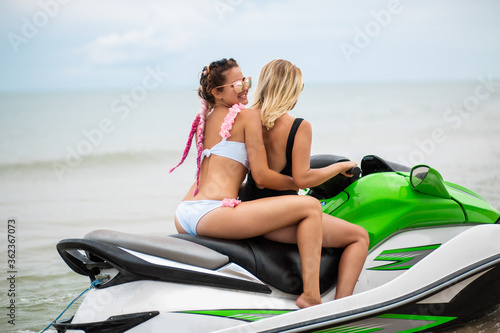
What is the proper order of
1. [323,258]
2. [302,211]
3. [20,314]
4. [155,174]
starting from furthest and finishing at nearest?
[155,174], [20,314], [323,258], [302,211]

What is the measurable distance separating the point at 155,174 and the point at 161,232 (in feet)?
14.8

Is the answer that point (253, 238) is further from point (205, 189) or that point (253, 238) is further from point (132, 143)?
point (132, 143)

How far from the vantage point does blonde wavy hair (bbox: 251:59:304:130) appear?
266 centimetres

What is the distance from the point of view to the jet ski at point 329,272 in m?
2.38

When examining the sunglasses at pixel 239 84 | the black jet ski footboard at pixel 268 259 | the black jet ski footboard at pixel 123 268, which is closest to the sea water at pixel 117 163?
the sunglasses at pixel 239 84

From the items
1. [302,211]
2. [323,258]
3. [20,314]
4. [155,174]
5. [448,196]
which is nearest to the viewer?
[302,211]

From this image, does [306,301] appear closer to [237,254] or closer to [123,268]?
[237,254]

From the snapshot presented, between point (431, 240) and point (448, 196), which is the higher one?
point (448, 196)

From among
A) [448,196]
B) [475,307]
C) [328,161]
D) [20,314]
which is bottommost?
[475,307]

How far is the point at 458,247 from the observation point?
2.79m

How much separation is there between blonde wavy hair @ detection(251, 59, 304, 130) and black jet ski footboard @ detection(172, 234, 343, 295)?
23.0 inches

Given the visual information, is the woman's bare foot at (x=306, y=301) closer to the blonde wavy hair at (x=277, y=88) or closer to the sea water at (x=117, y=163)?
the blonde wavy hair at (x=277, y=88)

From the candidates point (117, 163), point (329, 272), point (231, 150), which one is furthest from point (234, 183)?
point (117, 163)

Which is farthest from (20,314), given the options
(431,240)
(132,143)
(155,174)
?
(132,143)
